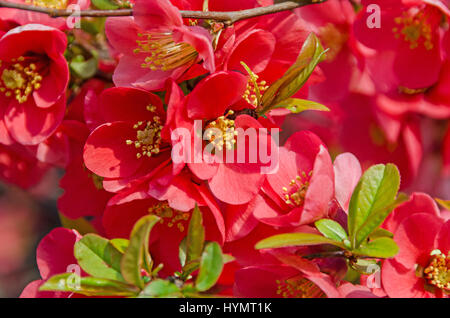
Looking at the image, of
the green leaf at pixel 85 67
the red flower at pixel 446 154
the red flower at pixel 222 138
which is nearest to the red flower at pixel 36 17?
the green leaf at pixel 85 67

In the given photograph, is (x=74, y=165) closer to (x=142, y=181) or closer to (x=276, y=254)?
(x=142, y=181)

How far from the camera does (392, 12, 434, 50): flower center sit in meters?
1.06

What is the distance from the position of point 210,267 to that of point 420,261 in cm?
39

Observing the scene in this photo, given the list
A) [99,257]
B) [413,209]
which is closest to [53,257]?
[99,257]

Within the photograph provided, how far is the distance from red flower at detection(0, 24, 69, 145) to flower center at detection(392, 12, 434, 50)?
29.3 inches

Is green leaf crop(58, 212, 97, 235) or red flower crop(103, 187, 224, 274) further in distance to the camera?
green leaf crop(58, 212, 97, 235)

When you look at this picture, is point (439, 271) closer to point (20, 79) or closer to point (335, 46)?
point (335, 46)

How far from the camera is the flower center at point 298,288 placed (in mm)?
774

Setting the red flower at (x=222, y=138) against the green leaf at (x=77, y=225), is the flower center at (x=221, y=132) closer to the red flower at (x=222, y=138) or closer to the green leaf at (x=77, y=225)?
the red flower at (x=222, y=138)

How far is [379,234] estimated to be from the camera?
72 centimetres

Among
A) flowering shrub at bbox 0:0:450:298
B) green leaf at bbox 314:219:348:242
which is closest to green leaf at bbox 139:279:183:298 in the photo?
flowering shrub at bbox 0:0:450:298

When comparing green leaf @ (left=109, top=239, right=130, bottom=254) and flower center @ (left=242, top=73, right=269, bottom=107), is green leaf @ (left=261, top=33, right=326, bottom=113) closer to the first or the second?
flower center @ (left=242, top=73, right=269, bottom=107)

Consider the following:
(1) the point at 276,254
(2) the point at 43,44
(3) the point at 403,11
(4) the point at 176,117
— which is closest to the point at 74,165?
(2) the point at 43,44

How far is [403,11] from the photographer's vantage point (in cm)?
108
